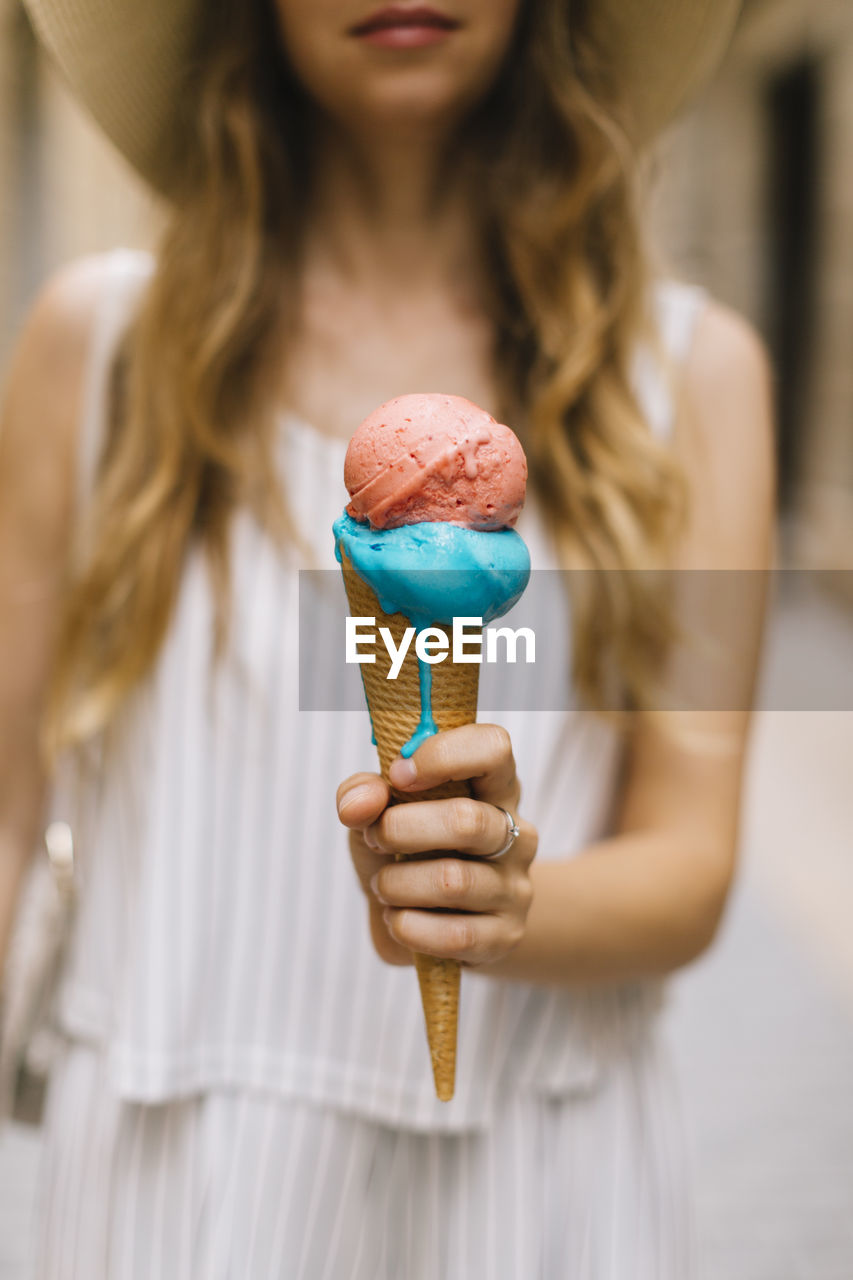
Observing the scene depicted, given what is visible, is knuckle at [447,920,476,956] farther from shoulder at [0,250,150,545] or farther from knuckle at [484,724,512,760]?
shoulder at [0,250,150,545]

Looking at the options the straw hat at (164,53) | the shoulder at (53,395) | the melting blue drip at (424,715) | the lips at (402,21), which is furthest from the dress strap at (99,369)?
the melting blue drip at (424,715)

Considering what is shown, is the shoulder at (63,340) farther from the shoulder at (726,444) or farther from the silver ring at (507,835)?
the silver ring at (507,835)

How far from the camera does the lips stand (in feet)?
4.05

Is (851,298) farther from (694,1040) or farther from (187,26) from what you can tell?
(187,26)

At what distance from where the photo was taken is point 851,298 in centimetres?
782

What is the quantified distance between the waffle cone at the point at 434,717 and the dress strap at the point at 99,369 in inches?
26.7

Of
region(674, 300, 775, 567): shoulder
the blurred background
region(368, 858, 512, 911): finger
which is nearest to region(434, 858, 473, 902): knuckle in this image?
region(368, 858, 512, 911): finger

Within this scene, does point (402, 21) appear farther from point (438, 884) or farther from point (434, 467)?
point (438, 884)

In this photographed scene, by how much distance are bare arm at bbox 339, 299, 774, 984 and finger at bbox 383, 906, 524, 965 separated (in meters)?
0.05

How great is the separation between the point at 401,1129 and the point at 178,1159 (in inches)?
10.1

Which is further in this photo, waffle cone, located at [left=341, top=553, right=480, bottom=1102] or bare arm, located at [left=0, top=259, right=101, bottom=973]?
bare arm, located at [left=0, top=259, right=101, bottom=973]

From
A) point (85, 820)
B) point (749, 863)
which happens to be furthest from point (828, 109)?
point (85, 820)

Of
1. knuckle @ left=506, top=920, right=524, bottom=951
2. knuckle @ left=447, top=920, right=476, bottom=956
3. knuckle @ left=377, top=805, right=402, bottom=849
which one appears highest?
knuckle @ left=377, top=805, right=402, bottom=849

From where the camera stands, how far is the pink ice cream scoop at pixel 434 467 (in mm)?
855
